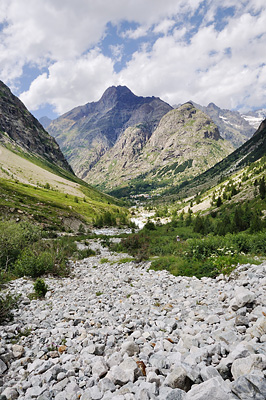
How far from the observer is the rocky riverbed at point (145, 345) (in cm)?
516

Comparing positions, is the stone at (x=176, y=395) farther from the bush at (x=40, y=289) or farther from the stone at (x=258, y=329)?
the bush at (x=40, y=289)

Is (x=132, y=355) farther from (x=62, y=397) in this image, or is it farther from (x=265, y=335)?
(x=265, y=335)

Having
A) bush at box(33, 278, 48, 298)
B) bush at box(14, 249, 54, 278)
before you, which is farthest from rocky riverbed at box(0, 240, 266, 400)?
bush at box(14, 249, 54, 278)

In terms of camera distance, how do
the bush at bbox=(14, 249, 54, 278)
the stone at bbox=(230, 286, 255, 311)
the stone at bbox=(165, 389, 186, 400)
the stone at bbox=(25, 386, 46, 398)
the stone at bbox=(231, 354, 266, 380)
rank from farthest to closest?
1. the bush at bbox=(14, 249, 54, 278)
2. the stone at bbox=(230, 286, 255, 311)
3. the stone at bbox=(25, 386, 46, 398)
4. the stone at bbox=(231, 354, 266, 380)
5. the stone at bbox=(165, 389, 186, 400)

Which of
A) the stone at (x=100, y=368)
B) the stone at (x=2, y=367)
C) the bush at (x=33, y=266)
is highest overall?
the stone at (x=100, y=368)

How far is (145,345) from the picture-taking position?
7738 mm

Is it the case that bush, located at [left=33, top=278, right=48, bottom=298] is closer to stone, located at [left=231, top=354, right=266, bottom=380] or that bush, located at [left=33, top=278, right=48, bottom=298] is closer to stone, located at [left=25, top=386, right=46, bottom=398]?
stone, located at [left=25, top=386, right=46, bottom=398]

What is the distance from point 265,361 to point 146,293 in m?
10.2

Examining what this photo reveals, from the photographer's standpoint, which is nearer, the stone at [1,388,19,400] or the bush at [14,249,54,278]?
the stone at [1,388,19,400]

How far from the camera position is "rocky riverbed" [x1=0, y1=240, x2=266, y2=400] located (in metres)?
5.16

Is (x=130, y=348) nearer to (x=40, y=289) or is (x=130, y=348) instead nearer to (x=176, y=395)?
(x=176, y=395)

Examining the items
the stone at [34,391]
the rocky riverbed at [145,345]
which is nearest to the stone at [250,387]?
the rocky riverbed at [145,345]

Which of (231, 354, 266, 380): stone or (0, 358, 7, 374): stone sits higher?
(231, 354, 266, 380): stone

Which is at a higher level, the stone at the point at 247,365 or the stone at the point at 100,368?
the stone at the point at 247,365
